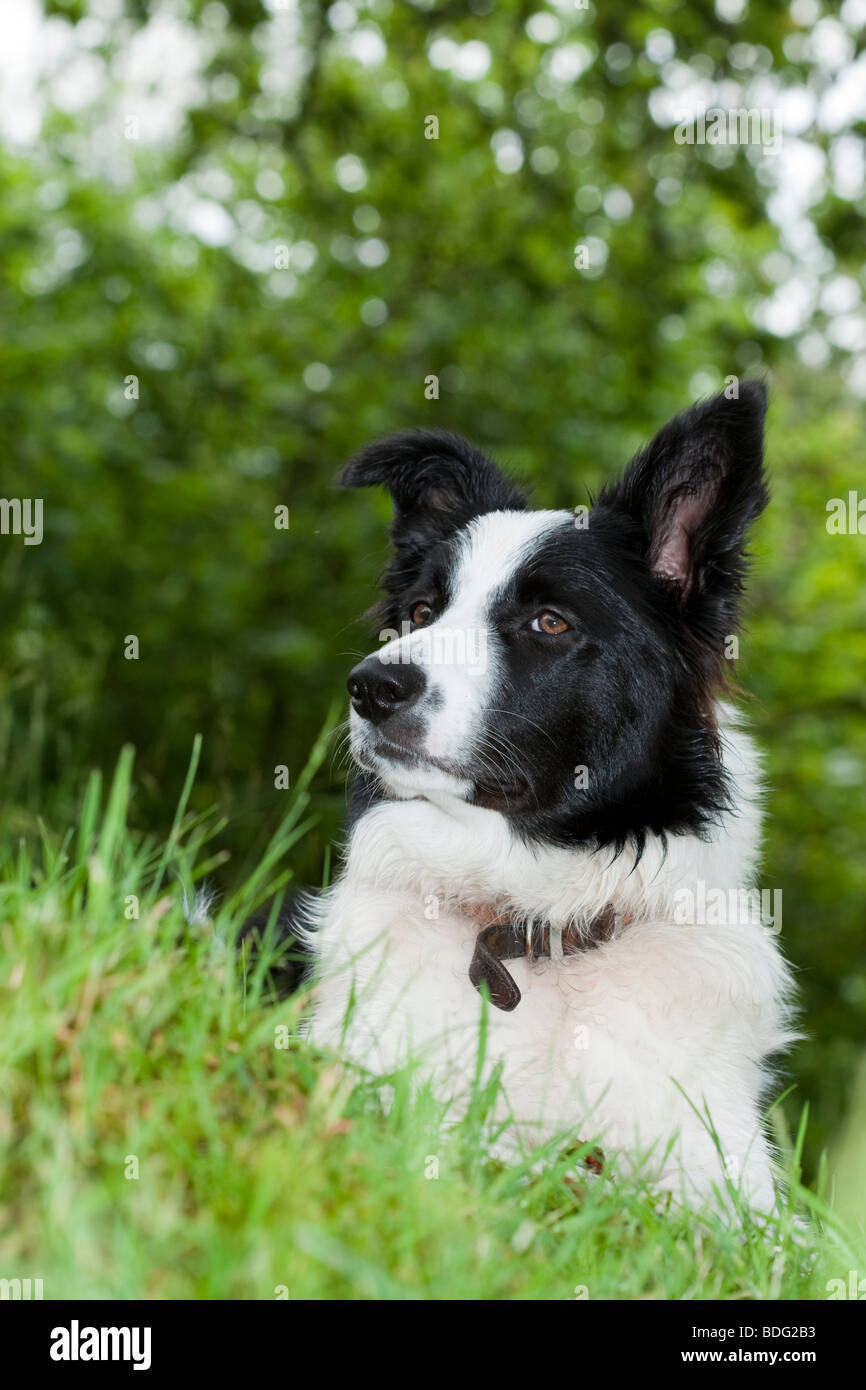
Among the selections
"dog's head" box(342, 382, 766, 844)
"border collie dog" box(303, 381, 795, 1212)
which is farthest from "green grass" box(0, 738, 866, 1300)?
"dog's head" box(342, 382, 766, 844)

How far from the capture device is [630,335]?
7.16 m

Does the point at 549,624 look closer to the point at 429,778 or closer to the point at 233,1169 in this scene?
the point at 429,778

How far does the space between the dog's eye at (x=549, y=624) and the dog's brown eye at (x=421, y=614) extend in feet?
1.23

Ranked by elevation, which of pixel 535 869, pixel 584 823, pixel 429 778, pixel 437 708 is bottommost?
pixel 535 869

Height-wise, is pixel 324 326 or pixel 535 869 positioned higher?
pixel 324 326

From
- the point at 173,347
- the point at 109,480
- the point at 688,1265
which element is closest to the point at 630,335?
the point at 173,347

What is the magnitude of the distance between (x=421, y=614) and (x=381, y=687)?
648 millimetres

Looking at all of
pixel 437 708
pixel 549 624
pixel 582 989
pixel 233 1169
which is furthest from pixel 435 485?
pixel 233 1169

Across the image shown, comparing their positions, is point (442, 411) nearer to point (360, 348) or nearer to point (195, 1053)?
point (360, 348)

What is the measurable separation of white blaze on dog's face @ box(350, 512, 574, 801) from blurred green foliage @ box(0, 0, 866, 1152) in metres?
3.39

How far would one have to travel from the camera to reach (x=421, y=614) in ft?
11.5

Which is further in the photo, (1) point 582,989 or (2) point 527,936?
(2) point 527,936

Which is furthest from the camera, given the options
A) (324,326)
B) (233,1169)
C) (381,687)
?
(324,326)

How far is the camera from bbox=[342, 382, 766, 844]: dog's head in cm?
301
